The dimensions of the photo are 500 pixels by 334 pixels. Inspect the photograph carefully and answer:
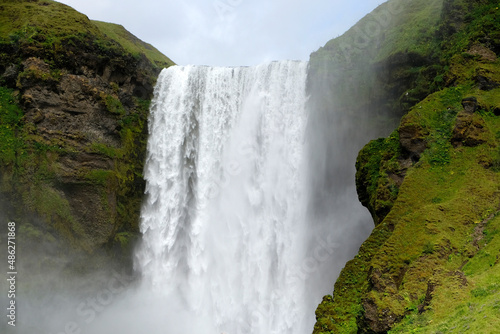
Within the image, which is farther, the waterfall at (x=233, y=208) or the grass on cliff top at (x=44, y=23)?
the grass on cliff top at (x=44, y=23)

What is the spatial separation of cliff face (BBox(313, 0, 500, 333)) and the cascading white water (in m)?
8.37

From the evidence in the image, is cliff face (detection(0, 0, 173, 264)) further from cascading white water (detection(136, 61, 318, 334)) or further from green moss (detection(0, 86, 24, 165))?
cascading white water (detection(136, 61, 318, 334))

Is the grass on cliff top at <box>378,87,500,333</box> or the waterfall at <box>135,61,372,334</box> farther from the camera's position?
the waterfall at <box>135,61,372,334</box>

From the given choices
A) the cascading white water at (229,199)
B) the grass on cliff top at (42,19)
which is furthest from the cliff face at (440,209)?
the grass on cliff top at (42,19)

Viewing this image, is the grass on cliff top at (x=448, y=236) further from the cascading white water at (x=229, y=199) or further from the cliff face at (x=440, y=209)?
the cascading white water at (x=229, y=199)

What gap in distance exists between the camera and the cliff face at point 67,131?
22.0 m

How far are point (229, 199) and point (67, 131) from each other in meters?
10.1

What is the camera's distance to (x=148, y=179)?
26.3 metres

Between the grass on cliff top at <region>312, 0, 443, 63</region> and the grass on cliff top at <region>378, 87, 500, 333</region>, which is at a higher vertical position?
the grass on cliff top at <region>312, 0, 443, 63</region>

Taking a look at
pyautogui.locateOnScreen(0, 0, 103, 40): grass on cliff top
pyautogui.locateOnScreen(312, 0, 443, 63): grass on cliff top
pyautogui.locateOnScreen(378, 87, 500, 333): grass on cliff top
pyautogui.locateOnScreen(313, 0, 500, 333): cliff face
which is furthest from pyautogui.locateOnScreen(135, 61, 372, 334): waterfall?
pyautogui.locateOnScreen(378, 87, 500, 333): grass on cliff top

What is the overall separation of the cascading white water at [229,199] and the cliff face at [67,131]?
2.10 meters

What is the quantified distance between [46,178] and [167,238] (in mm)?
7670

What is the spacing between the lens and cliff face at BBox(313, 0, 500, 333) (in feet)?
27.7

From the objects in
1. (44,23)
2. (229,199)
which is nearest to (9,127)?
(44,23)
